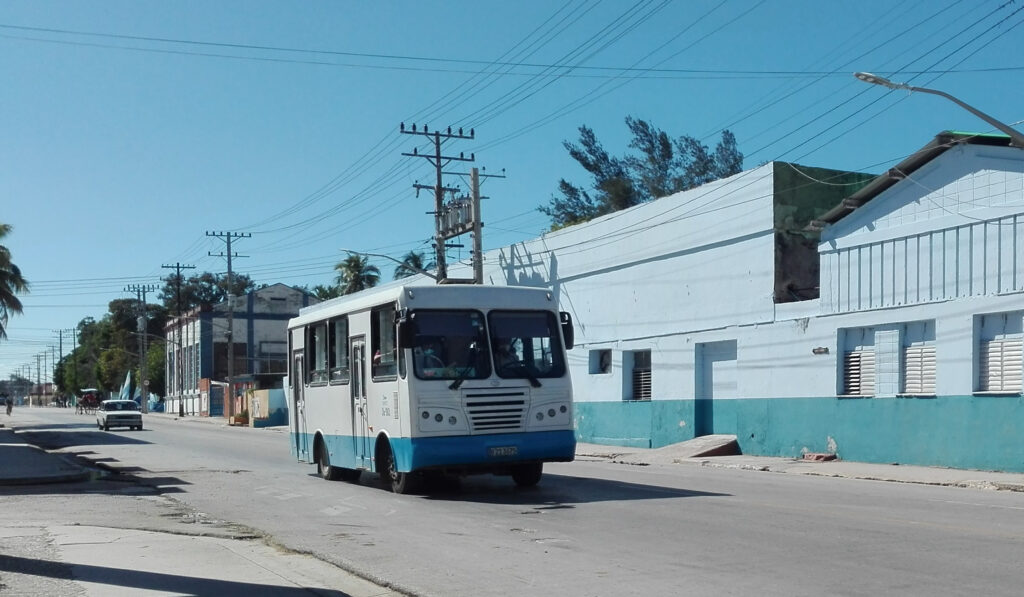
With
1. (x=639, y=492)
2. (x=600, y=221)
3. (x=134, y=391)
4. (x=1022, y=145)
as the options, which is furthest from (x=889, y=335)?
(x=134, y=391)

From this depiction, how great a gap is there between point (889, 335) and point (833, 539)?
13.9 metres

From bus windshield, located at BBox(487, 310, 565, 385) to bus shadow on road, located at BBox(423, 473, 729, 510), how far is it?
1.75 meters

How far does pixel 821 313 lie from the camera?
25.6m

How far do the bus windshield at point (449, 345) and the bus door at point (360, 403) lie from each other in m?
1.93

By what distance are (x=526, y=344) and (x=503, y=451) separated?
1.63 meters

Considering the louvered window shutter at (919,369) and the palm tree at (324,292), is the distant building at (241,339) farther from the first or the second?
the louvered window shutter at (919,369)

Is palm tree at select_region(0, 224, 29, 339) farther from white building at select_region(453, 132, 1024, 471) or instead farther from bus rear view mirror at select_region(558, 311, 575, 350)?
bus rear view mirror at select_region(558, 311, 575, 350)

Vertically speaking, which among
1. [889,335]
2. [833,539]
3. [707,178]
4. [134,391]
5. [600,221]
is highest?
[707,178]

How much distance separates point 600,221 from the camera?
116 feet

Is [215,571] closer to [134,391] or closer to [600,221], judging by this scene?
[600,221]

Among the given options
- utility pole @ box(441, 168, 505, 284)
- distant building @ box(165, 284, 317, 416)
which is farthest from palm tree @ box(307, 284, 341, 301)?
utility pole @ box(441, 168, 505, 284)

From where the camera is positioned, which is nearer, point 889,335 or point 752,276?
point 889,335

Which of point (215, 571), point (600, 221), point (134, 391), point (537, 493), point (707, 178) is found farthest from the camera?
point (134, 391)

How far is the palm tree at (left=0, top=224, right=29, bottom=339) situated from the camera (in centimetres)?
4962
